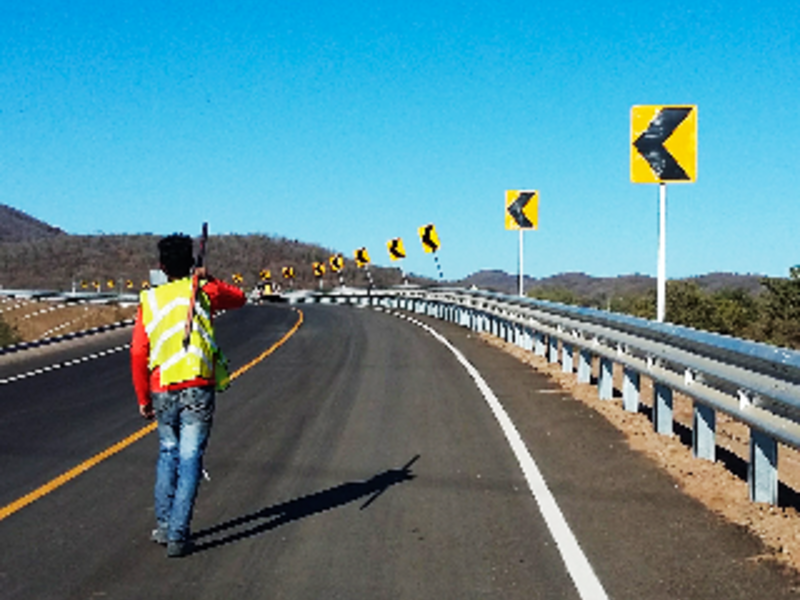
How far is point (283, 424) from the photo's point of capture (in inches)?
481

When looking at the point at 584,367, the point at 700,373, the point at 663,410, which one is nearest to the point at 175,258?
the point at 700,373

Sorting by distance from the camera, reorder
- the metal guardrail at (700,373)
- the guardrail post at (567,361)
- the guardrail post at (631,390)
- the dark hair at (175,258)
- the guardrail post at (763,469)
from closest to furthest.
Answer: the dark hair at (175,258)
the metal guardrail at (700,373)
the guardrail post at (763,469)
the guardrail post at (631,390)
the guardrail post at (567,361)

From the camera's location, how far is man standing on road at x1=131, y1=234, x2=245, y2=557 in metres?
6.71

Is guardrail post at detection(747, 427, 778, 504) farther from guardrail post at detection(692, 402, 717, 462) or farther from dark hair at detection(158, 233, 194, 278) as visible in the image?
dark hair at detection(158, 233, 194, 278)

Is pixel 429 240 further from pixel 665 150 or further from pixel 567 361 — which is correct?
pixel 665 150

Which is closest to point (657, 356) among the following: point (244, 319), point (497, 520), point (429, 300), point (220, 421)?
point (497, 520)

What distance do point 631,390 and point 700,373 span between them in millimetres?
3326

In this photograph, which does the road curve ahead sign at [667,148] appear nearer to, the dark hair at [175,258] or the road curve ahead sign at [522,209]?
the dark hair at [175,258]

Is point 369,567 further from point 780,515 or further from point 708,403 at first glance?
point 708,403

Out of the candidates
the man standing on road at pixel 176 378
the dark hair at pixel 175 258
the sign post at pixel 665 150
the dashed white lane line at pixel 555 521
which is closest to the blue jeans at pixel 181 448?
the man standing on road at pixel 176 378

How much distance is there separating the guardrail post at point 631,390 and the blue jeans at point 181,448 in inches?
285

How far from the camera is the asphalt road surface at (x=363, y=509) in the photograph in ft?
20.4

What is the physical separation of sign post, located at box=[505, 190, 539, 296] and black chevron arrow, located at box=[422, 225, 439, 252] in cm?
1046

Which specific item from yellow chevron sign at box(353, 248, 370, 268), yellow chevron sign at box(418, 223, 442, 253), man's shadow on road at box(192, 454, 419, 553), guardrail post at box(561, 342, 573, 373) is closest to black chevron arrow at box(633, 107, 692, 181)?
guardrail post at box(561, 342, 573, 373)
